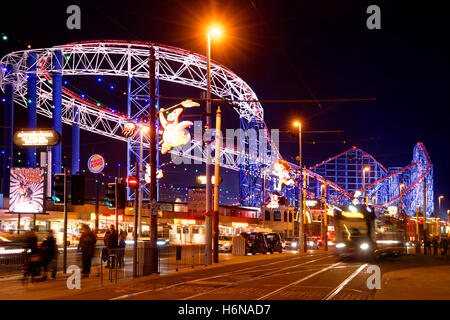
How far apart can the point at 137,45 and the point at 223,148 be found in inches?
1240

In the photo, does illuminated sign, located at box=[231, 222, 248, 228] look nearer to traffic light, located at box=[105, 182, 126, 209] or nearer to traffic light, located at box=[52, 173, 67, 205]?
traffic light, located at box=[105, 182, 126, 209]

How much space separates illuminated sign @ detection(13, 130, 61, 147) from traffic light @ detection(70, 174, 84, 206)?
147cm

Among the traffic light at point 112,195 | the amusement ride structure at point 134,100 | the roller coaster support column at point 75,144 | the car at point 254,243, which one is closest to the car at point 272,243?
the car at point 254,243

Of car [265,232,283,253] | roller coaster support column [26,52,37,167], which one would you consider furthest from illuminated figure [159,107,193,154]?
roller coaster support column [26,52,37,167]

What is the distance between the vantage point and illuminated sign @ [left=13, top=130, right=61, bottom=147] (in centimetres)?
1889

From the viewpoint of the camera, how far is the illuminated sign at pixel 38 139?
18.9m

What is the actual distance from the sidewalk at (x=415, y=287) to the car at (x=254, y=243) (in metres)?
19.8

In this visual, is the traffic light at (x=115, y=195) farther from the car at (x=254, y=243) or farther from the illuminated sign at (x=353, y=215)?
the car at (x=254, y=243)

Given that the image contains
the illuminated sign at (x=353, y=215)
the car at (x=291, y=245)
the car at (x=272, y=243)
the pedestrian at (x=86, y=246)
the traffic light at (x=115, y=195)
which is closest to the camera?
the pedestrian at (x=86, y=246)

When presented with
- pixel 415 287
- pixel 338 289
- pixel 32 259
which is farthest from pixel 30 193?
pixel 415 287

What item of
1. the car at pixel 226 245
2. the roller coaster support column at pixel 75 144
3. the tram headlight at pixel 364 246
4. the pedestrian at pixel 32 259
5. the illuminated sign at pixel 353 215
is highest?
the roller coaster support column at pixel 75 144

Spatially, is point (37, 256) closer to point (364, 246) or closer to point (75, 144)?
point (364, 246)

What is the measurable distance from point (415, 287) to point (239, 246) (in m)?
23.1

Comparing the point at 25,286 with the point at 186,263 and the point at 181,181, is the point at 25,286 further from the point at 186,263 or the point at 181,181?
the point at 181,181
